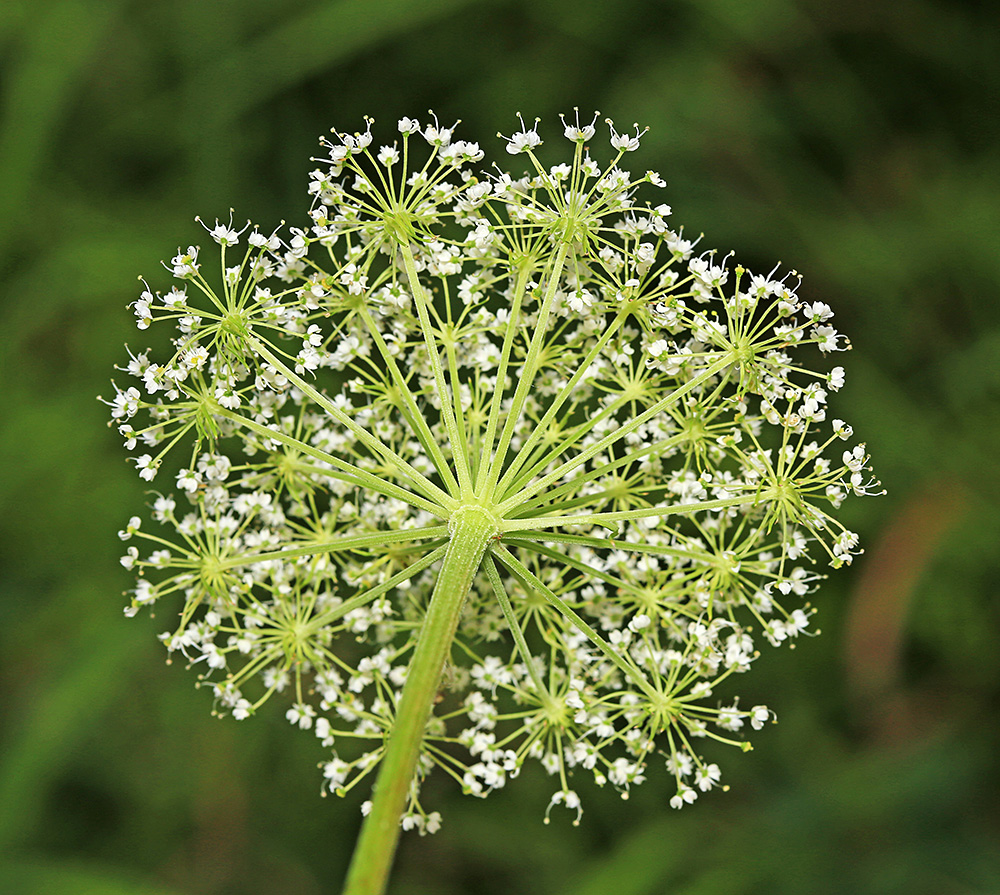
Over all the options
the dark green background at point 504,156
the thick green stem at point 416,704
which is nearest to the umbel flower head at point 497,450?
the thick green stem at point 416,704

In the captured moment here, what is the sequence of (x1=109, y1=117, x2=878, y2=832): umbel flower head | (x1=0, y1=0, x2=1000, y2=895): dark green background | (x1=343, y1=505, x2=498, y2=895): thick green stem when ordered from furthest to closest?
1. (x1=0, y1=0, x2=1000, y2=895): dark green background
2. (x1=109, y1=117, x2=878, y2=832): umbel flower head
3. (x1=343, y1=505, x2=498, y2=895): thick green stem

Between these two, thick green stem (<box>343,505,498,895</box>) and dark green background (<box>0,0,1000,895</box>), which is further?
dark green background (<box>0,0,1000,895</box>)

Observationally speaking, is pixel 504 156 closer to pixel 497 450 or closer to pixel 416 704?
pixel 497 450

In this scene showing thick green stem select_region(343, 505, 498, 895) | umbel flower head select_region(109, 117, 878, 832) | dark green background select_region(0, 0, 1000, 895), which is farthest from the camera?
dark green background select_region(0, 0, 1000, 895)

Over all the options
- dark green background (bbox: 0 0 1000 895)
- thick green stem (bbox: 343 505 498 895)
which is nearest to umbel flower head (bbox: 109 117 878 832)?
thick green stem (bbox: 343 505 498 895)

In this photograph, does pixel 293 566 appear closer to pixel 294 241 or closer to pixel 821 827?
pixel 294 241

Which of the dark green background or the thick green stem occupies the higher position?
the dark green background

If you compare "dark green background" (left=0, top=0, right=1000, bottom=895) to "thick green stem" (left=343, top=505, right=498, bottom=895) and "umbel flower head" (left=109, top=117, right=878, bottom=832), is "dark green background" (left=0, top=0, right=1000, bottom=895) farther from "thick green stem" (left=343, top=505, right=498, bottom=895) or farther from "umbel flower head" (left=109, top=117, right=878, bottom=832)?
"thick green stem" (left=343, top=505, right=498, bottom=895)

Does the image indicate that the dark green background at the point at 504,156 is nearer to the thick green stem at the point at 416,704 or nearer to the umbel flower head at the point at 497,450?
the umbel flower head at the point at 497,450
